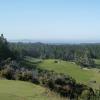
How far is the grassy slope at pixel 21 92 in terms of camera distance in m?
17.2

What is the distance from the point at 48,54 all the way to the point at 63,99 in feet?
473

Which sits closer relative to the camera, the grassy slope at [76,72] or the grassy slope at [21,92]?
the grassy slope at [21,92]

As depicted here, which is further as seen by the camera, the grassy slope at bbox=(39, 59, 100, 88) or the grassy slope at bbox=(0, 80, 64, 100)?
the grassy slope at bbox=(39, 59, 100, 88)

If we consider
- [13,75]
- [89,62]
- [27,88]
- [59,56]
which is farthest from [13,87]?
[59,56]

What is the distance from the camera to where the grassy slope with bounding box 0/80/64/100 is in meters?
17.2

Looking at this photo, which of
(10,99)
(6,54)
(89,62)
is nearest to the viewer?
(10,99)

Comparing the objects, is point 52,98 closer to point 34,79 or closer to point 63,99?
point 63,99

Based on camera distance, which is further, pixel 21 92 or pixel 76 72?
pixel 76 72

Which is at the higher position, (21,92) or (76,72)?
(21,92)

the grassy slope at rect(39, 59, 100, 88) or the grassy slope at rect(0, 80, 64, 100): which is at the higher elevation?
the grassy slope at rect(0, 80, 64, 100)

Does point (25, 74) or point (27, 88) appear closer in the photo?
point (27, 88)

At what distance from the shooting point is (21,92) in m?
19.0

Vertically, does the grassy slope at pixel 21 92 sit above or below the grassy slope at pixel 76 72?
above

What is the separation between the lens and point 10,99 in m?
16.4
